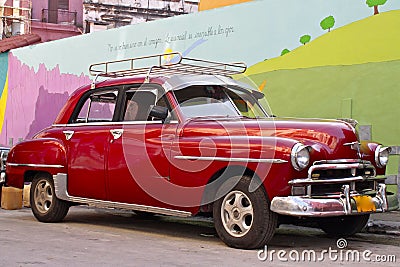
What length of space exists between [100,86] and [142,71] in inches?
22.7

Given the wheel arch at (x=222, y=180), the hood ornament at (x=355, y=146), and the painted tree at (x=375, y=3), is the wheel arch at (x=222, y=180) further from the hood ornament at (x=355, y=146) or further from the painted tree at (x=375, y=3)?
the painted tree at (x=375, y=3)

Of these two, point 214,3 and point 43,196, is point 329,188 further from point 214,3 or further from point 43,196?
point 214,3

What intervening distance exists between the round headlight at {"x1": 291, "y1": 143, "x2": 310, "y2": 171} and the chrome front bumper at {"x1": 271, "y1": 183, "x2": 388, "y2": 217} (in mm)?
299

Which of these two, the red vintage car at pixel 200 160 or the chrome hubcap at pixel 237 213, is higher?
the red vintage car at pixel 200 160

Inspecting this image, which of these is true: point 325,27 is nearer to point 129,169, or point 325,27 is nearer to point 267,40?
point 267,40

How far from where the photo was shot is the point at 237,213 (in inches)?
260

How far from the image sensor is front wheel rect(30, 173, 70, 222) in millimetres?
8781

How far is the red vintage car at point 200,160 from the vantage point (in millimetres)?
6375

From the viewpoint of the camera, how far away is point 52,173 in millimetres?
8695

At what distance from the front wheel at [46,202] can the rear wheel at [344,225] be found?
3.36 m

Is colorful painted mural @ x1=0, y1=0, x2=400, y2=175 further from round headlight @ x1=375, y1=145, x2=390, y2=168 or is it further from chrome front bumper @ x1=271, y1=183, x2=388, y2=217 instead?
chrome front bumper @ x1=271, y1=183, x2=388, y2=217

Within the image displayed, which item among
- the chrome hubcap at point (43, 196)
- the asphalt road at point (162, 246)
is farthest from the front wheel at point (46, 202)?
the asphalt road at point (162, 246)

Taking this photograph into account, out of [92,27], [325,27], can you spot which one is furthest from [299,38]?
[92,27]

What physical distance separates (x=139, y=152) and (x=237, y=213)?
1.56 meters
